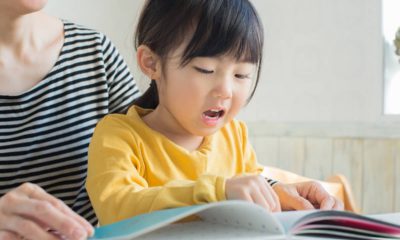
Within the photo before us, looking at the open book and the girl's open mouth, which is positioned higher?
the girl's open mouth

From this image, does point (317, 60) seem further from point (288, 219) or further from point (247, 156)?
point (288, 219)

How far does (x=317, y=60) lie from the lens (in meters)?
2.75

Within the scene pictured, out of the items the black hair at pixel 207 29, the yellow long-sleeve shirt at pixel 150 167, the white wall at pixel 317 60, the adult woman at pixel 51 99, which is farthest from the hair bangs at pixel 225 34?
the white wall at pixel 317 60

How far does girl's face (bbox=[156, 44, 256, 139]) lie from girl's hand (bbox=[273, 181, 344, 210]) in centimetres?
15

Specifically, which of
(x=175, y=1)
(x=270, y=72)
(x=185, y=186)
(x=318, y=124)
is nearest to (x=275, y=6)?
(x=270, y=72)

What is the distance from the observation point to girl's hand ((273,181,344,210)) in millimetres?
1007

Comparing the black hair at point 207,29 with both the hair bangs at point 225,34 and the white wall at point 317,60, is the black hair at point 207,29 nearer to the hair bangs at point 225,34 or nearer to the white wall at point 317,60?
the hair bangs at point 225,34

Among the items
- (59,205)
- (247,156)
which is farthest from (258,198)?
(247,156)

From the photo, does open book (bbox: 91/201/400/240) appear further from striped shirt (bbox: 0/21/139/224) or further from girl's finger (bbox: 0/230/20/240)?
striped shirt (bbox: 0/21/139/224)

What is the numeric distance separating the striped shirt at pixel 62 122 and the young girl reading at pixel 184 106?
0.48ft

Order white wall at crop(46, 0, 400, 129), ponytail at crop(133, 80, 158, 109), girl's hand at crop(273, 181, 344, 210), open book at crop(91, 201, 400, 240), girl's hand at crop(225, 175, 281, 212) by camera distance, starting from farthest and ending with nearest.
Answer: white wall at crop(46, 0, 400, 129) → ponytail at crop(133, 80, 158, 109) → girl's hand at crop(273, 181, 344, 210) → girl's hand at crop(225, 175, 281, 212) → open book at crop(91, 201, 400, 240)

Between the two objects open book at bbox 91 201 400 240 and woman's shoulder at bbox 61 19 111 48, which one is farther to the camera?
woman's shoulder at bbox 61 19 111 48

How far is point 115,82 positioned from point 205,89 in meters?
0.33

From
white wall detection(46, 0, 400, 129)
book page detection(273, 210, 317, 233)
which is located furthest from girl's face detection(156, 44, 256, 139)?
white wall detection(46, 0, 400, 129)
